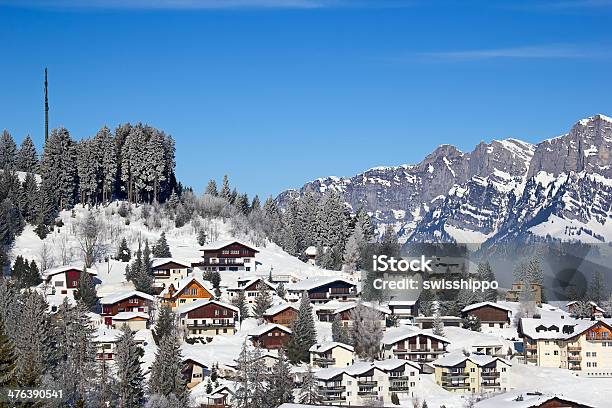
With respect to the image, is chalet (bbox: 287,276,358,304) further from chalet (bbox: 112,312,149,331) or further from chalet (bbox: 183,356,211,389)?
chalet (bbox: 183,356,211,389)

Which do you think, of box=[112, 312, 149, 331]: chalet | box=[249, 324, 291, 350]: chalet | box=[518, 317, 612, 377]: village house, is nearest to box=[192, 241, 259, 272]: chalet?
box=[112, 312, 149, 331]: chalet

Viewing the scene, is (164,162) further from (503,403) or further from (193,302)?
(503,403)

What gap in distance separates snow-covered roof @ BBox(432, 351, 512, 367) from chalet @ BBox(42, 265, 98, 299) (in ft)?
95.5

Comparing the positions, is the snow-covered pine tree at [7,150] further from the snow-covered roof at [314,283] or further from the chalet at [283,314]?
the chalet at [283,314]

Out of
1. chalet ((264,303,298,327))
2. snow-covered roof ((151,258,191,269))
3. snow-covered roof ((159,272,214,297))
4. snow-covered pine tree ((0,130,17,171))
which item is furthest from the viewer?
snow-covered pine tree ((0,130,17,171))

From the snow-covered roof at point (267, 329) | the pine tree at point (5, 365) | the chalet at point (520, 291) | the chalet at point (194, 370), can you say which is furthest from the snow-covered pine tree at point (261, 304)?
the pine tree at point (5, 365)

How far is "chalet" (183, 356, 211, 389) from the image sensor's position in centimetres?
7100

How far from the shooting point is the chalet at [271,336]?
261 ft

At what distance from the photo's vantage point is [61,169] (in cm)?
10231

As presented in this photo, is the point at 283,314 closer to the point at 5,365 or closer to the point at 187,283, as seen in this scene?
the point at 187,283

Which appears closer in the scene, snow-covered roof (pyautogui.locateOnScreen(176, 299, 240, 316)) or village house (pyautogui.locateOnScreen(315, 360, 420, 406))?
village house (pyautogui.locateOnScreen(315, 360, 420, 406))

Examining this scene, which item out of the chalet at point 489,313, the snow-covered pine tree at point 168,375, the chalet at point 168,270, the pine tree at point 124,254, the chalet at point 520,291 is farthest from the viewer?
the chalet at point 520,291

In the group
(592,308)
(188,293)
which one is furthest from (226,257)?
(592,308)

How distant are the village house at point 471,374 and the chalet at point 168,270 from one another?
25.1 m
